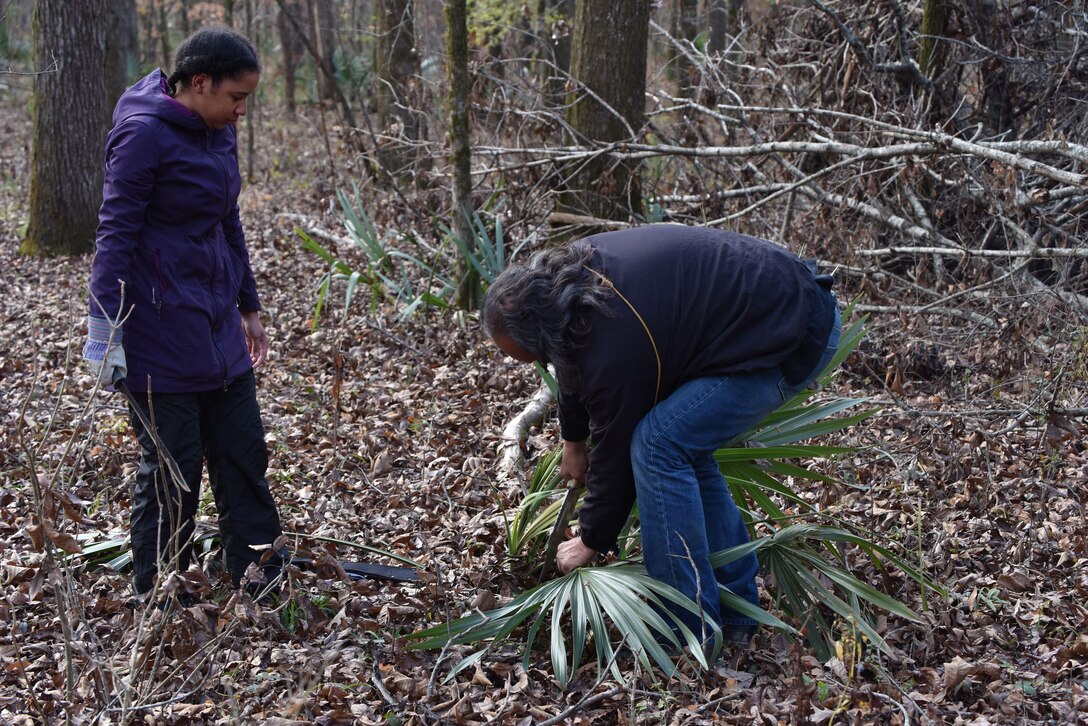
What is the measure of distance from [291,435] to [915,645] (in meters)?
3.51

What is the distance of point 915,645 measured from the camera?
3.37m

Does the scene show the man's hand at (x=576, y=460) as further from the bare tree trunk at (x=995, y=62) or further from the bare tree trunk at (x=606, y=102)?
the bare tree trunk at (x=995, y=62)

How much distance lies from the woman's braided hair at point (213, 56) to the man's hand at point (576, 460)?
1721 millimetres

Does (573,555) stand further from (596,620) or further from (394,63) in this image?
(394,63)

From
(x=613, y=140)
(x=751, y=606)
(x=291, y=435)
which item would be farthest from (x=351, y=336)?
(x=751, y=606)

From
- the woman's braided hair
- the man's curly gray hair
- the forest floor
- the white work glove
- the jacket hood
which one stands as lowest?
the forest floor

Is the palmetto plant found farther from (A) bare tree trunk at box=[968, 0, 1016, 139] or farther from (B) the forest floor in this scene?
(A) bare tree trunk at box=[968, 0, 1016, 139]

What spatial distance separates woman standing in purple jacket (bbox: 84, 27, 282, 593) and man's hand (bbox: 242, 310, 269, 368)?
0.24m

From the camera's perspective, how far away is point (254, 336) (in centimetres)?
400

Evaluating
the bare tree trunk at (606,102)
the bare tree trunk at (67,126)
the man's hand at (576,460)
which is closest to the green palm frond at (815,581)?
the man's hand at (576,460)

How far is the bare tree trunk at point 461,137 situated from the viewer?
6.45 metres

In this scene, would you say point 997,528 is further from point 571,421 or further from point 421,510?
point 421,510

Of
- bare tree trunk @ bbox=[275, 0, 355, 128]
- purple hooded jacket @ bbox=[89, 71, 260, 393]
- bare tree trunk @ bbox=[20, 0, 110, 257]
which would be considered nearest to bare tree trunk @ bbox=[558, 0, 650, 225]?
bare tree trunk @ bbox=[275, 0, 355, 128]

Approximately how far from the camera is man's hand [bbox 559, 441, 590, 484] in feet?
10.9
